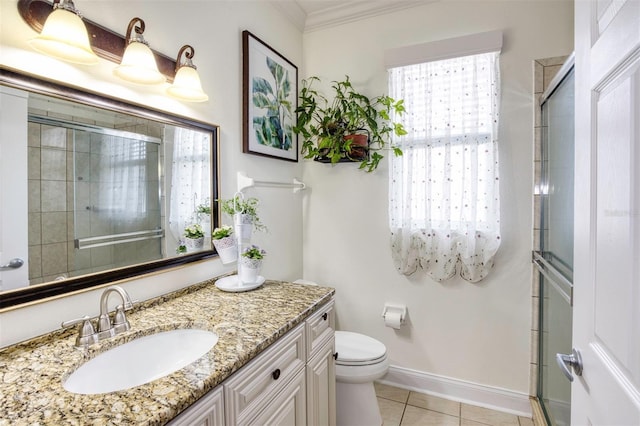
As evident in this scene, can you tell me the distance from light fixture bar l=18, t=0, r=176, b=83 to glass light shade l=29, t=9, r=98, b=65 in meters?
0.09

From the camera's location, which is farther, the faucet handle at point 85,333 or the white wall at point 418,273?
the white wall at point 418,273

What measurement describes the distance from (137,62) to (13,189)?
56 cm

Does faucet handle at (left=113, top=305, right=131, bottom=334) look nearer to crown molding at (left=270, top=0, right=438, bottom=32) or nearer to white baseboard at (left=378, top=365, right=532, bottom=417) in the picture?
white baseboard at (left=378, top=365, right=532, bottom=417)

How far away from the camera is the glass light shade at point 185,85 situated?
4.46ft

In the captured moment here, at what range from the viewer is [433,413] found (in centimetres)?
201

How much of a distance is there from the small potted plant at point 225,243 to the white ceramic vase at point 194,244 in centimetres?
6

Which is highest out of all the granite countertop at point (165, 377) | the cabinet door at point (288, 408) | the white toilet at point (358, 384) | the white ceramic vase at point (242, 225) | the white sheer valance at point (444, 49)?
the white sheer valance at point (444, 49)

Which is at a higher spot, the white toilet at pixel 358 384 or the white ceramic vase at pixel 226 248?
the white ceramic vase at pixel 226 248

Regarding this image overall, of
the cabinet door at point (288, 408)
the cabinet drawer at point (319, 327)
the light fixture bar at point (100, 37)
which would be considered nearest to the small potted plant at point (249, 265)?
the cabinet drawer at point (319, 327)

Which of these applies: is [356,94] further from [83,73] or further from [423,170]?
[83,73]

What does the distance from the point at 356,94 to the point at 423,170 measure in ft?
2.27

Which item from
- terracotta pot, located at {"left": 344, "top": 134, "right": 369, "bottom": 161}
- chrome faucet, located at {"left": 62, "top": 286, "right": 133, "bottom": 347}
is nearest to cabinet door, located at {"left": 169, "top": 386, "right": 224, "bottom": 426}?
chrome faucet, located at {"left": 62, "top": 286, "right": 133, "bottom": 347}

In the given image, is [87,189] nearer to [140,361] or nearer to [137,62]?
[137,62]

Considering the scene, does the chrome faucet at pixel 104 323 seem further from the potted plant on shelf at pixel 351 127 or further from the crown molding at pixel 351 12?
the crown molding at pixel 351 12
